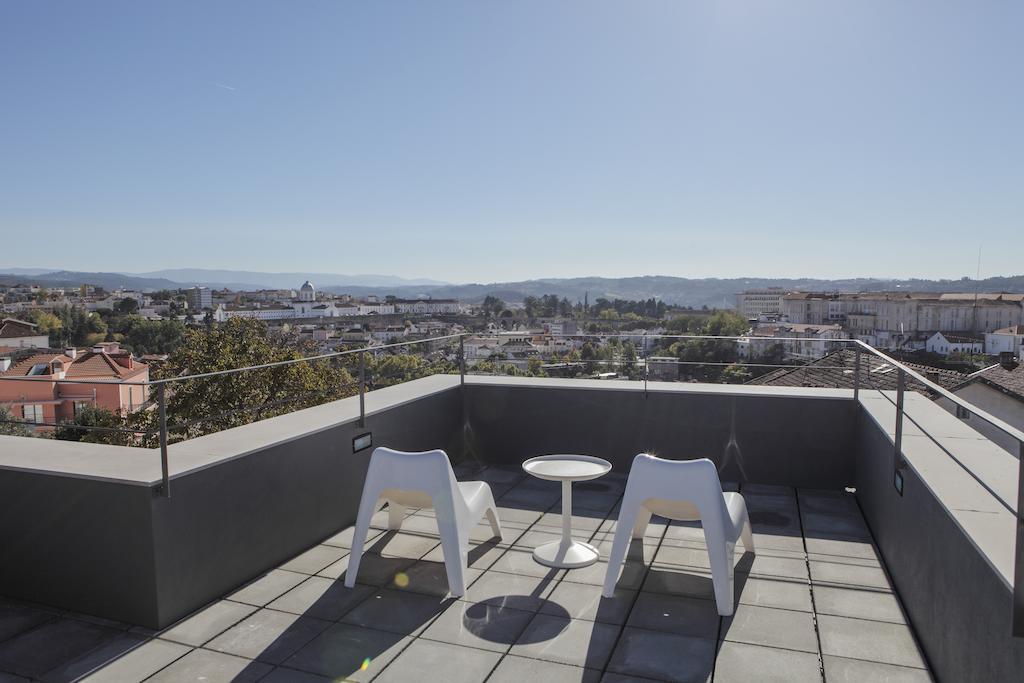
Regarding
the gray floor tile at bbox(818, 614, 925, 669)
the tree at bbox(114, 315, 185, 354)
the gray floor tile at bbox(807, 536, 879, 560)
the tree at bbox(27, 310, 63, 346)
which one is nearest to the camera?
the gray floor tile at bbox(818, 614, 925, 669)

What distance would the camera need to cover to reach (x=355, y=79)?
40.6 feet

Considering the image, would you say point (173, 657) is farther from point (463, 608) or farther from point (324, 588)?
point (463, 608)

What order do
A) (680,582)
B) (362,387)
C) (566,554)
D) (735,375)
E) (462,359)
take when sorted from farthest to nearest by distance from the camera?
(462,359), (735,375), (362,387), (566,554), (680,582)

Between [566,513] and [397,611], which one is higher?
[566,513]

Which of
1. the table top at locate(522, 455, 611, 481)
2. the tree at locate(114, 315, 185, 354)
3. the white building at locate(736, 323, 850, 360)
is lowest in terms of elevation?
the tree at locate(114, 315, 185, 354)

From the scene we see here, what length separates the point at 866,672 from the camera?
2.40 metres

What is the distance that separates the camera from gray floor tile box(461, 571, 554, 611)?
3.04 meters

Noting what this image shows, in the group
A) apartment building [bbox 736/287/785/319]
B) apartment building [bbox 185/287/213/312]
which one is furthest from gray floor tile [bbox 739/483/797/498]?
apartment building [bbox 736/287/785/319]

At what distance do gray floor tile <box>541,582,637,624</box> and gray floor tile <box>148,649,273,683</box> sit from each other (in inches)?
47.5

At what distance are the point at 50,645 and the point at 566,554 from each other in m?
2.31

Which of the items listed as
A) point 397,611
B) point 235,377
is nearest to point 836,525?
point 397,611

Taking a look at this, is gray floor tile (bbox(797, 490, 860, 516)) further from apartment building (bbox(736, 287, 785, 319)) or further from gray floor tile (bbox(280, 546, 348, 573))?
apartment building (bbox(736, 287, 785, 319))

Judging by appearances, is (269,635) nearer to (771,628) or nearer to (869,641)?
(771,628)

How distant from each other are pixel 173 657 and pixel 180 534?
516 mm
